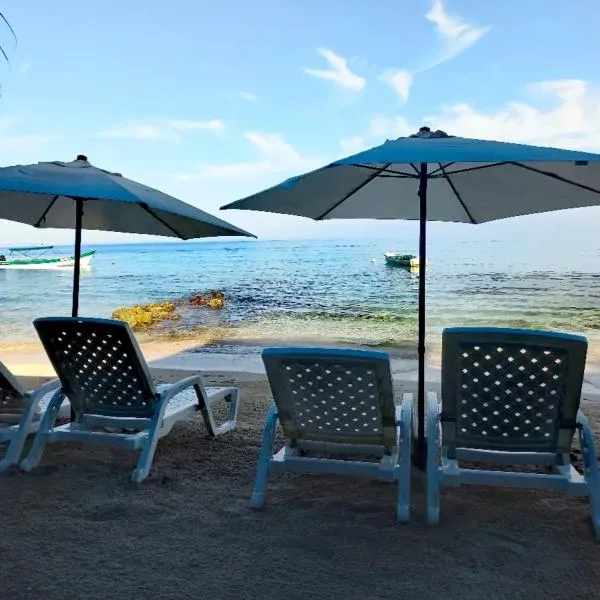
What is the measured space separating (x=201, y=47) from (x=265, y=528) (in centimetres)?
1622

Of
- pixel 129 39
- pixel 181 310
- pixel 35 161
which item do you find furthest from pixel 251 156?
pixel 35 161

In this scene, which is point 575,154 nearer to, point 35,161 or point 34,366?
point 35,161

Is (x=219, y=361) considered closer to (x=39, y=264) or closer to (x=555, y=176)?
(x=555, y=176)

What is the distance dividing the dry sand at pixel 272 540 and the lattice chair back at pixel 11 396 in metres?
0.43

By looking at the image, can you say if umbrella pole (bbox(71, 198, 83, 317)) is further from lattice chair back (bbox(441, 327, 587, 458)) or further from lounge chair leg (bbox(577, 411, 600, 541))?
lounge chair leg (bbox(577, 411, 600, 541))

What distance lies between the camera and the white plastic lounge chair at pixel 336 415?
2793 mm

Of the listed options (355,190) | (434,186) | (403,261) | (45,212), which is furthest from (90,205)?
(403,261)

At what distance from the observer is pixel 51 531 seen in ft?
8.53

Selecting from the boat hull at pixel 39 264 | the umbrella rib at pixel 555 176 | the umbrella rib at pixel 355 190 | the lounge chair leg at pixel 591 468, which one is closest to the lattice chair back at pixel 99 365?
the umbrella rib at pixel 355 190

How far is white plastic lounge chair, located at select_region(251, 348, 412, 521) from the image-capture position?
9.16 feet

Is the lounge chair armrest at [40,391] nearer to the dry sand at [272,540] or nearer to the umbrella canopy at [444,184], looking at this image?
the dry sand at [272,540]

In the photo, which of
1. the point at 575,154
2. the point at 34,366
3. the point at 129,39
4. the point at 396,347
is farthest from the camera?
the point at 129,39

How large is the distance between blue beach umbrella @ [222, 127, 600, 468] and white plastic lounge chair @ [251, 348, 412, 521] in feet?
1.79

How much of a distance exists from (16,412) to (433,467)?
105 inches
